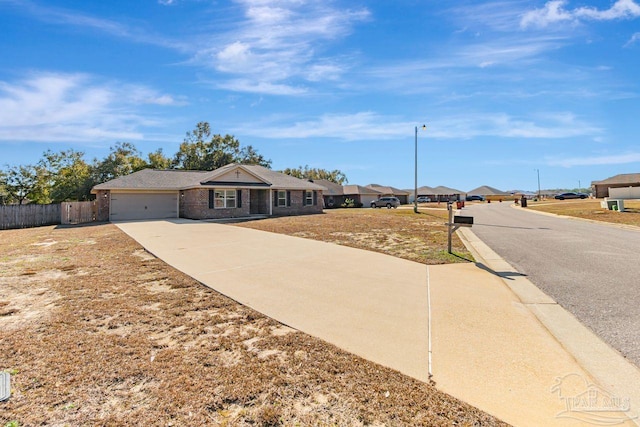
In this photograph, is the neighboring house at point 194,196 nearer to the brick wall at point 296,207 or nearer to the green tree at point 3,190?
the brick wall at point 296,207

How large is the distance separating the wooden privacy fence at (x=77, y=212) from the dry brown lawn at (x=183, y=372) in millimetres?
21573

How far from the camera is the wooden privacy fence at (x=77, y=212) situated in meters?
23.2

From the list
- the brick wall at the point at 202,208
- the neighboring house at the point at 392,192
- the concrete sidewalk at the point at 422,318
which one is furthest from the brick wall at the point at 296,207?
the neighboring house at the point at 392,192

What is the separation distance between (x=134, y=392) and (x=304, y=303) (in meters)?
2.77

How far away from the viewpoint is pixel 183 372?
320cm

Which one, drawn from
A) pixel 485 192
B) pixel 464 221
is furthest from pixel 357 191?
pixel 485 192

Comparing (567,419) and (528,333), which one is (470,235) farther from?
(567,419)

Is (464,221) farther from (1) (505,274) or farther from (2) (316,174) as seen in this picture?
(2) (316,174)

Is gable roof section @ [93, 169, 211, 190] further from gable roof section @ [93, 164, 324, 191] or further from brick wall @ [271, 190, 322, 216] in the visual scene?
brick wall @ [271, 190, 322, 216]

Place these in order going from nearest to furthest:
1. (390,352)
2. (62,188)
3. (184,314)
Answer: (390,352) → (184,314) → (62,188)

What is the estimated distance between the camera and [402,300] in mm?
5516

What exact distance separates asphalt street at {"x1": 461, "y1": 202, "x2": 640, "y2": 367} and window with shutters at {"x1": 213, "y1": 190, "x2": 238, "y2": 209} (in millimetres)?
18145

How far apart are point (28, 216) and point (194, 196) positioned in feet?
35.3

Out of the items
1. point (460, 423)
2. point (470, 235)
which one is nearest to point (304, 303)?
point (460, 423)
